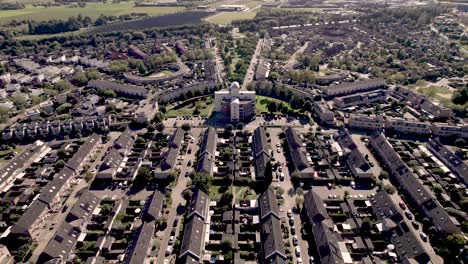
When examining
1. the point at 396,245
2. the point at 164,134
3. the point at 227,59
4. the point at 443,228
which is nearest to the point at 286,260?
the point at 396,245

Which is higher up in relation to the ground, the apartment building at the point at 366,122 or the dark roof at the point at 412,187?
the apartment building at the point at 366,122

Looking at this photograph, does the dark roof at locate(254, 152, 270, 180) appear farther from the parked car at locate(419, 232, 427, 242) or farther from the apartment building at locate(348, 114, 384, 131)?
the apartment building at locate(348, 114, 384, 131)

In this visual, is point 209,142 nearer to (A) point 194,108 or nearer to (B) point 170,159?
(B) point 170,159

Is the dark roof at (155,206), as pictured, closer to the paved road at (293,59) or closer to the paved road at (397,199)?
the paved road at (397,199)

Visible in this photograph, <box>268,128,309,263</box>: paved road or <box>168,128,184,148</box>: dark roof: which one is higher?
<box>168,128,184,148</box>: dark roof

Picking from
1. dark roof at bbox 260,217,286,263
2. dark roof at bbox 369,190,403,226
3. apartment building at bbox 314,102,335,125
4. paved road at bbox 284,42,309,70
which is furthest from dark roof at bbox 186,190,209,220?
paved road at bbox 284,42,309,70

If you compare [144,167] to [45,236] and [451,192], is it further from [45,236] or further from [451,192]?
[451,192]

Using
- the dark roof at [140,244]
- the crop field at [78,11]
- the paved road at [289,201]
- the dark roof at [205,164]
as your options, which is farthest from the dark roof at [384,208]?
the crop field at [78,11]
